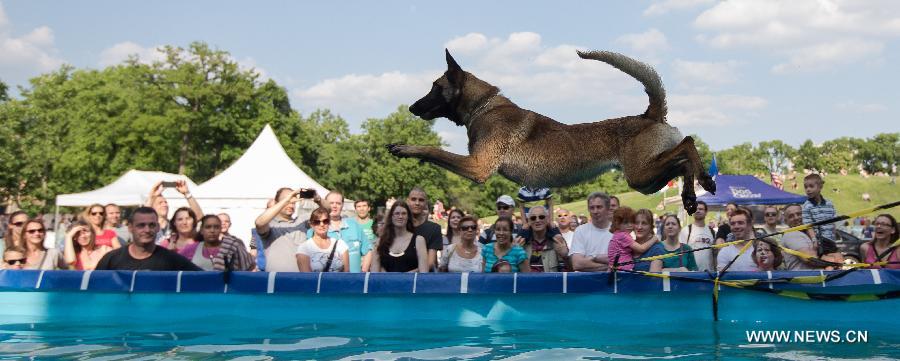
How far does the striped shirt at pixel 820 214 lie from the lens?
9.20 meters

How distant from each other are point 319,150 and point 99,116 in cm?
1495

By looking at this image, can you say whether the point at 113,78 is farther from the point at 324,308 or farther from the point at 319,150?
the point at 324,308

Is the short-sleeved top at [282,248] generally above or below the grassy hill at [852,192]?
below

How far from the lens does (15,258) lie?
762 centimetres

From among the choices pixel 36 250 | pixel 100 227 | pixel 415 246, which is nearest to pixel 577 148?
pixel 415 246

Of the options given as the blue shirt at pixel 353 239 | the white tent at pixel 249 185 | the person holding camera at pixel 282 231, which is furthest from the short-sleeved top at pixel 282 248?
the white tent at pixel 249 185

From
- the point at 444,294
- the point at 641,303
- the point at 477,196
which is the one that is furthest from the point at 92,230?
the point at 477,196

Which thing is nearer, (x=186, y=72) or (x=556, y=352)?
(x=556, y=352)

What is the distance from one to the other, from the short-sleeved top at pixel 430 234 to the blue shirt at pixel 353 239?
889 mm

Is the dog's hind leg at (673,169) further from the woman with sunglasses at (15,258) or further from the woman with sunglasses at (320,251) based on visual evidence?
the woman with sunglasses at (15,258)

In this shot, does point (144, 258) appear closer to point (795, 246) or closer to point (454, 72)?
point (454, 72)

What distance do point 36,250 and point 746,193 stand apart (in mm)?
20555

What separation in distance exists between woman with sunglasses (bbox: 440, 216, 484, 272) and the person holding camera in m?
1.46

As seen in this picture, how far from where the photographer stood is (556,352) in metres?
5.88
